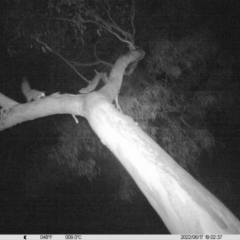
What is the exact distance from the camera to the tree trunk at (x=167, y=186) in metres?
1.09

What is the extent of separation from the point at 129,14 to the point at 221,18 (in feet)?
6.10

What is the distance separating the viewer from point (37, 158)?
5.43 meters

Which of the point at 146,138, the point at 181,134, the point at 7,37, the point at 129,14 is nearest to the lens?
the point at 146,138

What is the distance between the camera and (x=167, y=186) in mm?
1197

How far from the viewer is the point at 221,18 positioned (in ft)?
14.7

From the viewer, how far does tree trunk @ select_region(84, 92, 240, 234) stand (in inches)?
42.9

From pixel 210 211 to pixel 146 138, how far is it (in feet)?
1.84

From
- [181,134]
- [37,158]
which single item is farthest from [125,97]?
[37,158]

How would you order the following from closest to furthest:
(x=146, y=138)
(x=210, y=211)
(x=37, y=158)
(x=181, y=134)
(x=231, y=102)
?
(x=210, y=211) → (x=146, y=138) → (x=181, y=134) → (x=231, y=102) → (x=37, y=158)

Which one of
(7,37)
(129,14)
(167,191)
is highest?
(7,37)

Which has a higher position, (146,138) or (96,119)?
(96,119)

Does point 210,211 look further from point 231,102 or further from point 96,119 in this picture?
point 231,102

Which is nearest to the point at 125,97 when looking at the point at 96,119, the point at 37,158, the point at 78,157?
the point at 78,157

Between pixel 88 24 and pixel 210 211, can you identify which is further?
pixel 88 24
